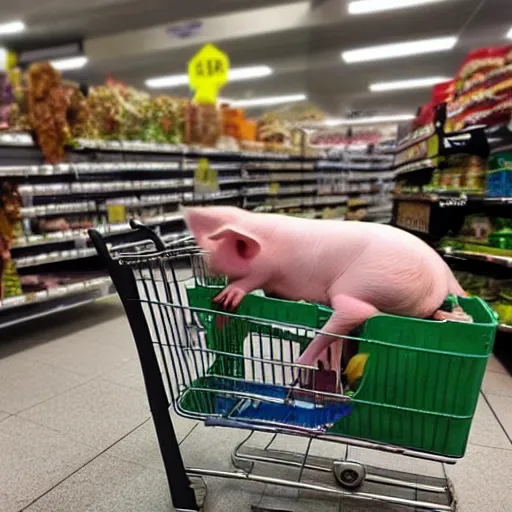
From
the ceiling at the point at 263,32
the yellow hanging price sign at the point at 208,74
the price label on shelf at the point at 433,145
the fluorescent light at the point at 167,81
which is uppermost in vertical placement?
the ceiling at the point at 263,32

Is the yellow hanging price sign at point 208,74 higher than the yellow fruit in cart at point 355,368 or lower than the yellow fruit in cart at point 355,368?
higher

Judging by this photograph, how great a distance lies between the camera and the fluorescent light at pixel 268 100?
11539mm

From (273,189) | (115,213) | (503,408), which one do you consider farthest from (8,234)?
(273,189)

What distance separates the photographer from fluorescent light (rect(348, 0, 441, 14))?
20.0 feet

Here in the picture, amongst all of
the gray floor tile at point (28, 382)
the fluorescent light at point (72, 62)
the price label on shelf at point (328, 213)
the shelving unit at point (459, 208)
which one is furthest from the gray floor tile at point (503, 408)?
the fluorescent light at point (72, 62)

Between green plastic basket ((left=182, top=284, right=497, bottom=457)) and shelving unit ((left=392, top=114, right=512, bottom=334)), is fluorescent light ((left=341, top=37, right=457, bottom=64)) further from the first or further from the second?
green plastic basket ((left=182, top=284, right=497, bottom=457))

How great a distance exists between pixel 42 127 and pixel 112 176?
0.90 meters

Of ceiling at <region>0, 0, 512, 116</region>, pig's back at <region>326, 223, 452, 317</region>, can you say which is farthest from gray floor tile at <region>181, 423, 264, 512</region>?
ceiling at <region>0, 0, 512, 116</region>

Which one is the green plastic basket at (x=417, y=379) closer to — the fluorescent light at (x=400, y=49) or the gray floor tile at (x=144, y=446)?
the gray floor tile at (x=144, y=446)

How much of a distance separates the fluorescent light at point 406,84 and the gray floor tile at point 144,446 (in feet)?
32.3

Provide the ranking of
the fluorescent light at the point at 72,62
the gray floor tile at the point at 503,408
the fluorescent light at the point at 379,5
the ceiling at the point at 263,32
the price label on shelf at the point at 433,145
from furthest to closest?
the fluorescent light at the point at 72,62 < the ceiling at the point at 263,32 < the fluorescent light at the point at 379,5 < the price label on shelf at the point at 433,145 < the gray floor tile at the point at 503,408

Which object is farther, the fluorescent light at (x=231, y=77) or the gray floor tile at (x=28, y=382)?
the fluorescent light at (x=231, y=77)

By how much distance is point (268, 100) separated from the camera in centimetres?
1193

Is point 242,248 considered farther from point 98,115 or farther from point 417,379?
point 98,115
